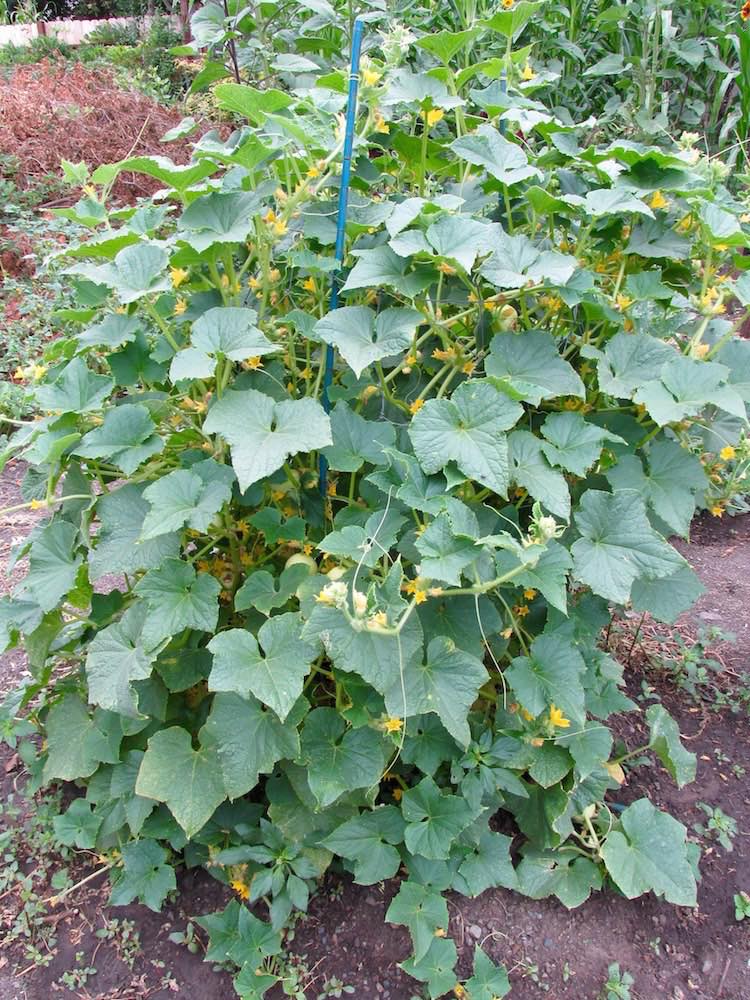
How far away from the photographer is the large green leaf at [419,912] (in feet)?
5.00

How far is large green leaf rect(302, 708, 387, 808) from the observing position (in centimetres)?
147

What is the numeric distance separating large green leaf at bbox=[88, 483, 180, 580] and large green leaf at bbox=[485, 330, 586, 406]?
70 centimetres

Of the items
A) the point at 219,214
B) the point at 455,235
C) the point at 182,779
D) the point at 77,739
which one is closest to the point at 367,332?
the point at 455,235

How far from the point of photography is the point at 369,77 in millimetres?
1443

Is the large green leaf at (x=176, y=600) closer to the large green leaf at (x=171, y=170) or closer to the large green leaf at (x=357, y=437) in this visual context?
the large green leaf at (x=357, y=437)

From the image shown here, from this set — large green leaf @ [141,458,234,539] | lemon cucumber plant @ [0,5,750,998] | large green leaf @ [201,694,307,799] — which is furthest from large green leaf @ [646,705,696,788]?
large green leaf @ [141,458,234,539]

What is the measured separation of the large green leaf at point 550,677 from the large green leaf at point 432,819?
24 cm

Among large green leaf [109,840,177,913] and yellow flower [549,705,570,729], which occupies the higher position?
yellow flower [549,705,570,729]

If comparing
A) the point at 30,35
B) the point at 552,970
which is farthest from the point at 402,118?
the point at 30,35

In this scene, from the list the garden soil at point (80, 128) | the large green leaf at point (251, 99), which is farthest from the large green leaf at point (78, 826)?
the garden soil at point (80, 128)

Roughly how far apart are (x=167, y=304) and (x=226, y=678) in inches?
30.4

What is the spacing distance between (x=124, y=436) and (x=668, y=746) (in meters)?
1.33

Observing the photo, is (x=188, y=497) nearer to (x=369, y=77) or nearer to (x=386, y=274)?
(x=386, y=274)

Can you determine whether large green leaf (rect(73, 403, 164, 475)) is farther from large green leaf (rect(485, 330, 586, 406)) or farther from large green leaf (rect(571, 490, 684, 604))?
large green leaf (rect(571, 490, 684, 604))
